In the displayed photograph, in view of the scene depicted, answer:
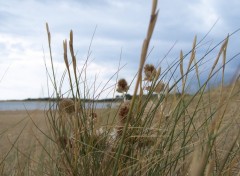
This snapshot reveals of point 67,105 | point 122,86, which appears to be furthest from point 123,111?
point 122,86

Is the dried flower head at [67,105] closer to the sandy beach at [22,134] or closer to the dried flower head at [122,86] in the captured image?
the sandy beach at [22,134]

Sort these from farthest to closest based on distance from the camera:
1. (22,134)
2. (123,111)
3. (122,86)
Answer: (22,134)
(122,86)
(123,111)

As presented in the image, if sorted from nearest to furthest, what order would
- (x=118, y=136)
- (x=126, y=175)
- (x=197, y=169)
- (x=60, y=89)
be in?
(x=197, y=169) < (x=126, y=175) < (x=118, y=136) < (x=60, y=89)

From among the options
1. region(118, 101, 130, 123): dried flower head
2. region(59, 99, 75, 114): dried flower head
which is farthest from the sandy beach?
region(118, 101, 130, 123): dried flower head

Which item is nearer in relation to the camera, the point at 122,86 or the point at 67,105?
the point at 67,105

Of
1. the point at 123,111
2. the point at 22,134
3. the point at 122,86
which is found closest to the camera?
the point at 123,111

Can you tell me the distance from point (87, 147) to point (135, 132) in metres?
0.15

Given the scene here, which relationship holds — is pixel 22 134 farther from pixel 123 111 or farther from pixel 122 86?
pixel 123 111

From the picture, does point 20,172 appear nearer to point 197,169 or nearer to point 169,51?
point 169,51

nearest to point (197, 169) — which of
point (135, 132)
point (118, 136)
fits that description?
point (135, 132)

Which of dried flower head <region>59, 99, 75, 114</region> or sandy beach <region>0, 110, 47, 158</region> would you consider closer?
dried flower head <region>59, 99, 75, 114</region>

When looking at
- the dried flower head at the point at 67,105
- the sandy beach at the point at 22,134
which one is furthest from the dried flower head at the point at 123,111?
the sandy beach at the point at 22,134

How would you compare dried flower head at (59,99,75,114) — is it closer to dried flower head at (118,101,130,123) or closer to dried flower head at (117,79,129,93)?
dried flower head at (118,101,130,123)

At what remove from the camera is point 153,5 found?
515 millimetres
